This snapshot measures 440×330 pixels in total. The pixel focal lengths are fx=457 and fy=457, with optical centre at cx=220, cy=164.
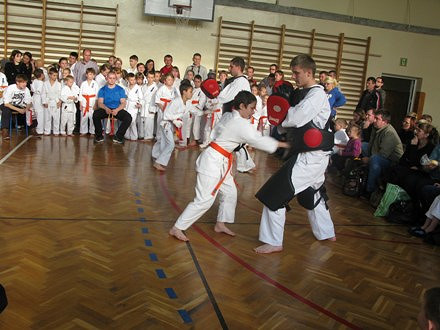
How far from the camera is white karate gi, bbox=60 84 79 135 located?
9133 millimetres

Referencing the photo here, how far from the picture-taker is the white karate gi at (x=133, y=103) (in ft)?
31.4

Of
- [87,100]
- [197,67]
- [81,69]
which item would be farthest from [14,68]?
[197,67]

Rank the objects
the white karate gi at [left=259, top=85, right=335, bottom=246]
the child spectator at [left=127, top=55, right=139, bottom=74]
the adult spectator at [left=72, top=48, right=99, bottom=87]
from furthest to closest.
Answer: the child spectator at [left=127, top=55, right=139, bottom=74] < the adult spectator at [left=72, top=48, right=99, bottom=87] < the white karate gi at [left=259, top=85, right=335, bottom=246]

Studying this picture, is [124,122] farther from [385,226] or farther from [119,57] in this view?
[385,226]

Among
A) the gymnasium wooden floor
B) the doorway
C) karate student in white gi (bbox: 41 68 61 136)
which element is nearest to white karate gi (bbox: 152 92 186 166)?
the gymnasium wooden floor

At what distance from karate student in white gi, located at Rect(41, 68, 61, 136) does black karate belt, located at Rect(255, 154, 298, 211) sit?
6.37 meters

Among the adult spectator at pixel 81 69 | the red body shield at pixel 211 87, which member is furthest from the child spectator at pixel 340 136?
the adult spectator at pixel 81 69

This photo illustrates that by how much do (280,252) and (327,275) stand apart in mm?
518

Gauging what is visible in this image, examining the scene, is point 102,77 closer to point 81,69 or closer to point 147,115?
point 81,69

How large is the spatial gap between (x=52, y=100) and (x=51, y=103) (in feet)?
0.21

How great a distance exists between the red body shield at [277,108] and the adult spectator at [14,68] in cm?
721

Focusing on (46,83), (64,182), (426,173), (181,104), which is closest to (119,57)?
(46,83)

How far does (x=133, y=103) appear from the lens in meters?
9.60

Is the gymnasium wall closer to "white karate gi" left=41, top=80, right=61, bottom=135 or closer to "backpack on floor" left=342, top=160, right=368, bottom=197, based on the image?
"white karate gi" left=41, top=80, right=61, bottom=135
